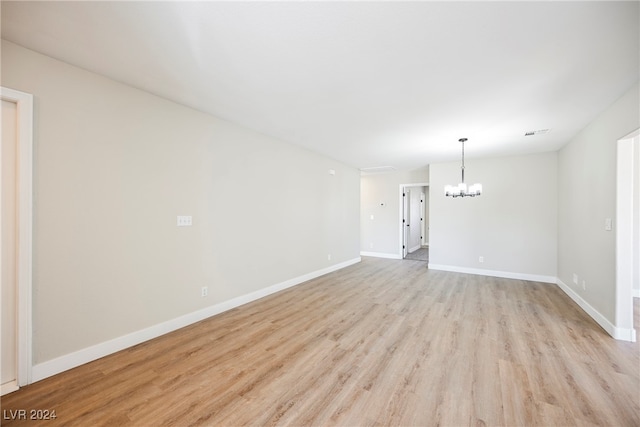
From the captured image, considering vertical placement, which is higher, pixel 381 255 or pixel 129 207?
pixel 129 207

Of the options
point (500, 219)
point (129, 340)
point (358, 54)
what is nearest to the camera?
point (358, 54)

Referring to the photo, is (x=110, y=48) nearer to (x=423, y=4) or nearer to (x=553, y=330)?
(x=423, y=4)

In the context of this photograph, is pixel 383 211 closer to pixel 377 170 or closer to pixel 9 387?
pixel 377 170

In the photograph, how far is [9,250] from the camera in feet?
6.72

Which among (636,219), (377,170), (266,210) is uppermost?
(377,170)

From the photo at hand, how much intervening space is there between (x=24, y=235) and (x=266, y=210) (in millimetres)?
2688

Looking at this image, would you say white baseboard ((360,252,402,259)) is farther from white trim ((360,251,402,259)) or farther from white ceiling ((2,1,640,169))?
white ceiling ((2,1,640,169))

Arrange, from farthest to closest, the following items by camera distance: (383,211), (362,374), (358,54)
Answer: (383,211) < (362,374) < (358,54)

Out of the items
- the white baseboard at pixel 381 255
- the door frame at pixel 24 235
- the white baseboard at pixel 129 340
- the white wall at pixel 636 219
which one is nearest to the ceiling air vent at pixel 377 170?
the white baseboard at pixel 381 255

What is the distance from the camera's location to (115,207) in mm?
2582

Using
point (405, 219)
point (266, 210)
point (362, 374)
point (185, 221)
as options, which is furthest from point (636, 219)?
point (185, 221)

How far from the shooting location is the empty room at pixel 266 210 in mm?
1801

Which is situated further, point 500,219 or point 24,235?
point 500,219

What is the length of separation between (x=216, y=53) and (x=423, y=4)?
1.56 m
